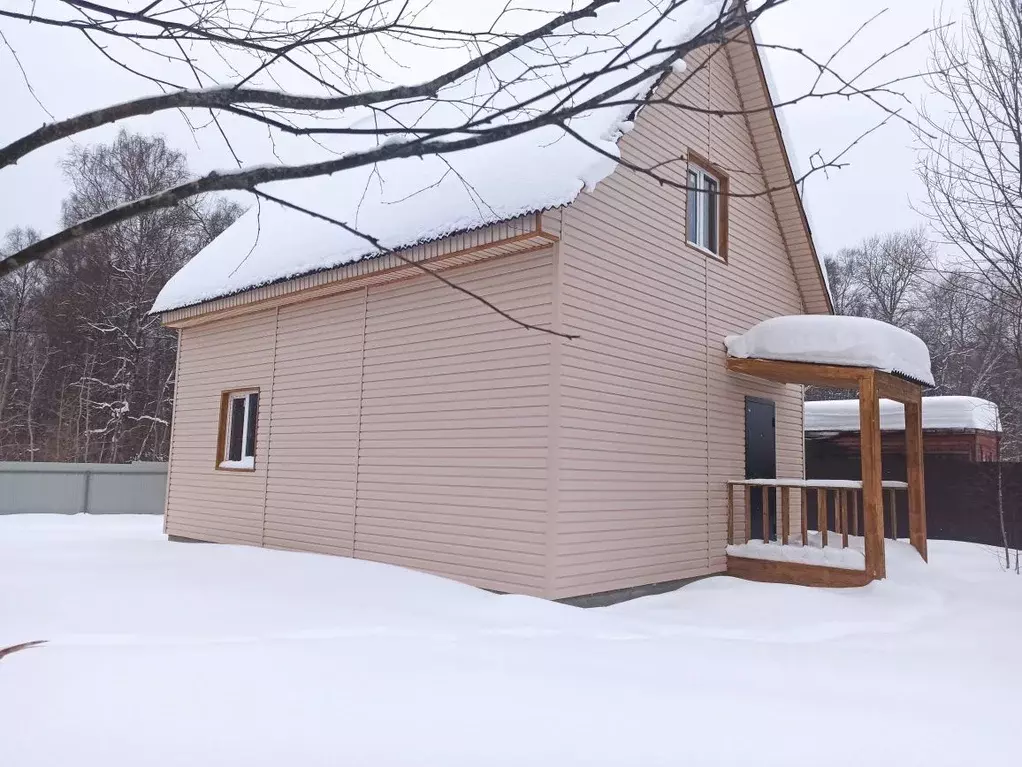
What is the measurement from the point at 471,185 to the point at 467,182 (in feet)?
4.50

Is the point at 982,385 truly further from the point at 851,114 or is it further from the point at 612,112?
the point at 851,114

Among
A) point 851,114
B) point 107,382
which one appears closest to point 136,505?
point 107,382

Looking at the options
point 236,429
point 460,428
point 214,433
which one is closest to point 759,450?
point 460,428

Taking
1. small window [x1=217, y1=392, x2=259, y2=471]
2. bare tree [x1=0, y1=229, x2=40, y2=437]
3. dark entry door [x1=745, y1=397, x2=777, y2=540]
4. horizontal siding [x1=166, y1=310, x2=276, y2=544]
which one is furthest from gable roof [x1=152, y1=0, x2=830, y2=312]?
bare tree [x1=0, y1=229, x2=40, y2=437]

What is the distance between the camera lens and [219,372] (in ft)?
36.0

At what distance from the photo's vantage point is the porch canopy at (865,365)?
7.62 meters

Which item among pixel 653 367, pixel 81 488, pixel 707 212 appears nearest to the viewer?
pixel 653 367

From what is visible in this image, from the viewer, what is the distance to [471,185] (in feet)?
24.0

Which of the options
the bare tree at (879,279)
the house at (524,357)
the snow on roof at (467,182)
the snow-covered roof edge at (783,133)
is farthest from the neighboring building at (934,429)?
the bare tree at (879,279)

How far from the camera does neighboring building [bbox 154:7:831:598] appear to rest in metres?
6.77

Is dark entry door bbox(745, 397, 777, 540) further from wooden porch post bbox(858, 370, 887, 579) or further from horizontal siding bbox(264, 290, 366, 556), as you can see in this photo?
horizontal siding bbox(264, 290, 366, 556)

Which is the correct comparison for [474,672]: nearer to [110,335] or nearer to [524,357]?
[524,357]

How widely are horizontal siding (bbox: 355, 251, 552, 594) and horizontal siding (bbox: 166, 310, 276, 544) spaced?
2.26 m

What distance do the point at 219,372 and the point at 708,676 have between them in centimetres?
851
